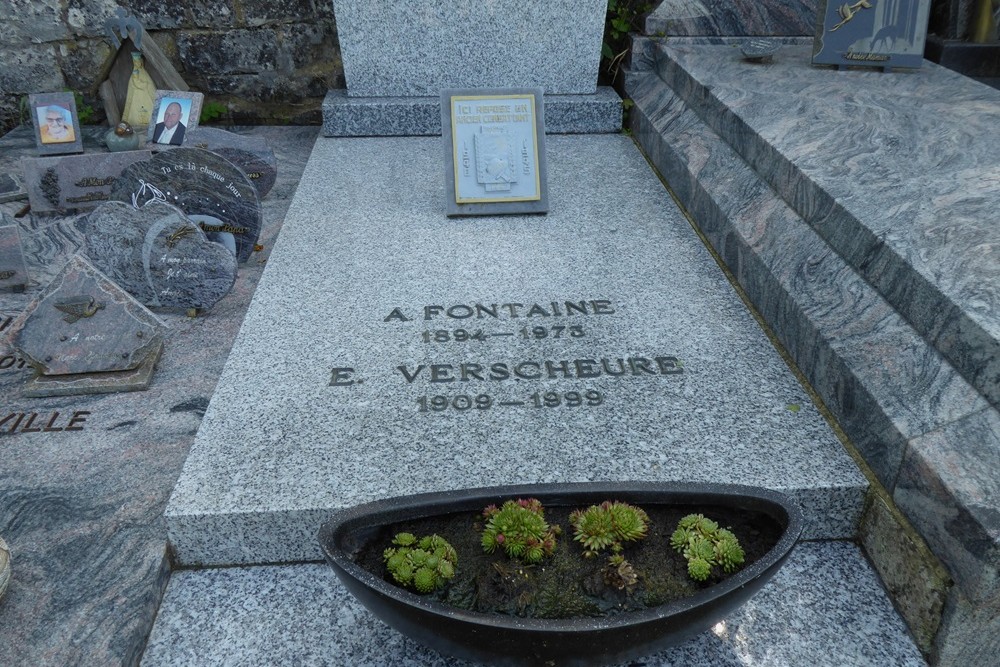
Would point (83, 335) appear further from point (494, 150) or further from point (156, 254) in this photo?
point (494, 150)

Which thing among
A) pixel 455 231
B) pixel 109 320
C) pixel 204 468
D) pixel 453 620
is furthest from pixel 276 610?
pixel 455 231

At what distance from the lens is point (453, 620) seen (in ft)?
4.79

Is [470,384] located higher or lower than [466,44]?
lower

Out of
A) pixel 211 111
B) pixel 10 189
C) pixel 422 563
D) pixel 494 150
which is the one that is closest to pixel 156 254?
pixel 494 150

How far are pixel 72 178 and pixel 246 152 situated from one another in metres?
0.79

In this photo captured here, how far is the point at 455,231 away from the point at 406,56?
1632mm

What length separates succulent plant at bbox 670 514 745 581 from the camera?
1591 mm

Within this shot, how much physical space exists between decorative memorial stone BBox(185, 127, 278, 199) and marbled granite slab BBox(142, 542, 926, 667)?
8.08 feet

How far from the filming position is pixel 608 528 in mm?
1656

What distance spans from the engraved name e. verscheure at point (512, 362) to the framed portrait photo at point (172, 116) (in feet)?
6.76

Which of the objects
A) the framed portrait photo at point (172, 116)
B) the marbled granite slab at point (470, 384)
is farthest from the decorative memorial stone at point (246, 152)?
the marbled granite slab at point (470, 384)

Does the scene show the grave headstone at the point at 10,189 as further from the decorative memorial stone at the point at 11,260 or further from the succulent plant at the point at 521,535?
the succulent plant at the point at 521,535

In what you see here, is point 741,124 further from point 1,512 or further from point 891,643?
point 1,512

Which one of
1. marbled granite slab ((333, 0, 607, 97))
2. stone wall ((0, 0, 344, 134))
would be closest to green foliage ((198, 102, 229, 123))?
stone wall ((0, 0, 344, 134))
